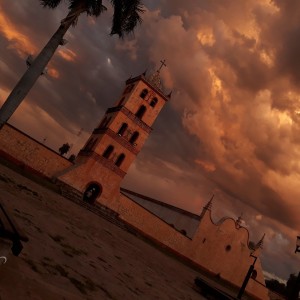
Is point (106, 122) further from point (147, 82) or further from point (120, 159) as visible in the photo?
point (147, 82)

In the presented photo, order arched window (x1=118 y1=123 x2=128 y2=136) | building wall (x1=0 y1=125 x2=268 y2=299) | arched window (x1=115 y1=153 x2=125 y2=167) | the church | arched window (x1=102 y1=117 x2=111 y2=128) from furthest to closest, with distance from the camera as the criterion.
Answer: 1. arched window (x1=102 y1=117 x2=111 y2=128)
2. arched window (x1=118 y1=123 x2=128 y2=136)
3. arched window (x1=115 y1=153 x2=125 y2=167)
4. the church
5. building wall (x1=0 y1=125 x2=268 y2=299)

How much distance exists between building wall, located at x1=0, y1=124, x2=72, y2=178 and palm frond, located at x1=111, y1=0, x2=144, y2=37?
61.4 feet

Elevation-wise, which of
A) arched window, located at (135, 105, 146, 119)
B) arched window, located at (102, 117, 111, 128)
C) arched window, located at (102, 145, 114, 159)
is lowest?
arched window, located at (102, 145, 114, 159)

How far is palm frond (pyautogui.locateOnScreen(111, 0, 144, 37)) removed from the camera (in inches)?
394

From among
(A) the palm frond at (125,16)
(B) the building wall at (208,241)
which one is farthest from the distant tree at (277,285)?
(A) the palm frond at (125,16)

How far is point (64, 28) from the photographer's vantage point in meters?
9.27

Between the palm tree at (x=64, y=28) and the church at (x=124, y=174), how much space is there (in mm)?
19170

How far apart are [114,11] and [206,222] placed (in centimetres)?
3082

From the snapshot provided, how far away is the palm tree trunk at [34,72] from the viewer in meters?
8.36

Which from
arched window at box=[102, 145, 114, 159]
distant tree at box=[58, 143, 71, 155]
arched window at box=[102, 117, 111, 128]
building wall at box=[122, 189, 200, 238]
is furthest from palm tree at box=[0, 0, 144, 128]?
distant tree at box=[58, 143, 71, 155]

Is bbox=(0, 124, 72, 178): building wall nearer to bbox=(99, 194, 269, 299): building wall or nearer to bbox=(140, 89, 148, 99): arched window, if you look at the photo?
bbox=(99, 194, 269, 299): building wall

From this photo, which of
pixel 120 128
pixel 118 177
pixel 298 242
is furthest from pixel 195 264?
pixel 298 242

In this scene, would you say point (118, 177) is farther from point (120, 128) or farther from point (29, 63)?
point (29, 63)

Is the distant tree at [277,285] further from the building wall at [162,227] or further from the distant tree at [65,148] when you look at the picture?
the distant tree at [65,148]
